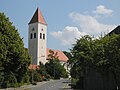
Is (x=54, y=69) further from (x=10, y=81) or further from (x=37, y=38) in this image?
(x=10, y=81)

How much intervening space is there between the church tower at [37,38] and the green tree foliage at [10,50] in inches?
2298

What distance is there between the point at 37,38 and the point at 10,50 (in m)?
68.4

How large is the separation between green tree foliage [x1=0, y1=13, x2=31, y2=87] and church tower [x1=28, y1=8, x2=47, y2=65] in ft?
192

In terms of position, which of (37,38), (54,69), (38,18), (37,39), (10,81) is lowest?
(10,81)

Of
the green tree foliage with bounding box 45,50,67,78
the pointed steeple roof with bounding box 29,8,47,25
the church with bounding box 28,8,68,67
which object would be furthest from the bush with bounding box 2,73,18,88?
the pointed steeple roof with bounding box 29,8,47,25

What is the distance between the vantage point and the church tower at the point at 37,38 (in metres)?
115

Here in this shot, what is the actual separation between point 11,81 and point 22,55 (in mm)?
6727

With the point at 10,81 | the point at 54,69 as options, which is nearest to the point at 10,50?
the point at 10,81

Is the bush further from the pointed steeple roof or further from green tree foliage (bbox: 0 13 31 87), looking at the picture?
the pointed steeple roof

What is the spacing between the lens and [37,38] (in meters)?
117

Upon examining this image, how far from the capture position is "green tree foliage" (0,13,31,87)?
46531 mm

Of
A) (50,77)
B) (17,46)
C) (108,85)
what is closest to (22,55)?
(17,46)

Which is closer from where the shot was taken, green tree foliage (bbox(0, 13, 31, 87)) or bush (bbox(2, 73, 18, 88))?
green tree foliage (bbox(0, 13, 31, 87))

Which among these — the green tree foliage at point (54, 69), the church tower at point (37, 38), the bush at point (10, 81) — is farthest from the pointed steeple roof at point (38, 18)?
the bush at point (10, 81)
